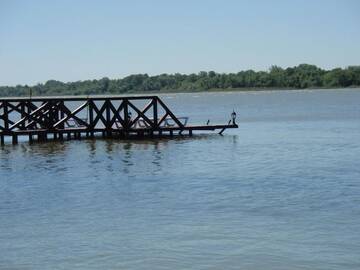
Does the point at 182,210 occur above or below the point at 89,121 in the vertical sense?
below

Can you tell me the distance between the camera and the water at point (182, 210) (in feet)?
44.2

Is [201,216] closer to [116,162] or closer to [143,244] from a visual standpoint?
[143,244]

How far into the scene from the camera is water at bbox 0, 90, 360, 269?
13.5 meters

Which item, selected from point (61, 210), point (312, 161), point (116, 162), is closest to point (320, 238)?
point (61, 210)

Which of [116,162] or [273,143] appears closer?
[116,162]

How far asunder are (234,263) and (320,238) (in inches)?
98.6

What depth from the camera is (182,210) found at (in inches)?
702

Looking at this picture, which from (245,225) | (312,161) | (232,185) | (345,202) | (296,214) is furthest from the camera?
(312,161)

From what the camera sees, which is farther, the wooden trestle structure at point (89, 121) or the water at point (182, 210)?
the wooden trestle structure at point (89, 121)

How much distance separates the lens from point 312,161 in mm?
28641

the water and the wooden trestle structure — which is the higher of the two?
the wooden trestle structure

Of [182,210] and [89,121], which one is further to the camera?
[89,121]

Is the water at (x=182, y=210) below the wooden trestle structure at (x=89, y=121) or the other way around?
below

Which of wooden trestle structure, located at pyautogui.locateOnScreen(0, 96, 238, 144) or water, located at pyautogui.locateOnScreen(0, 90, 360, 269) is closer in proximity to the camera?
water, located at pyautogui.locateOnScreen(0, 90, 360, 269)
